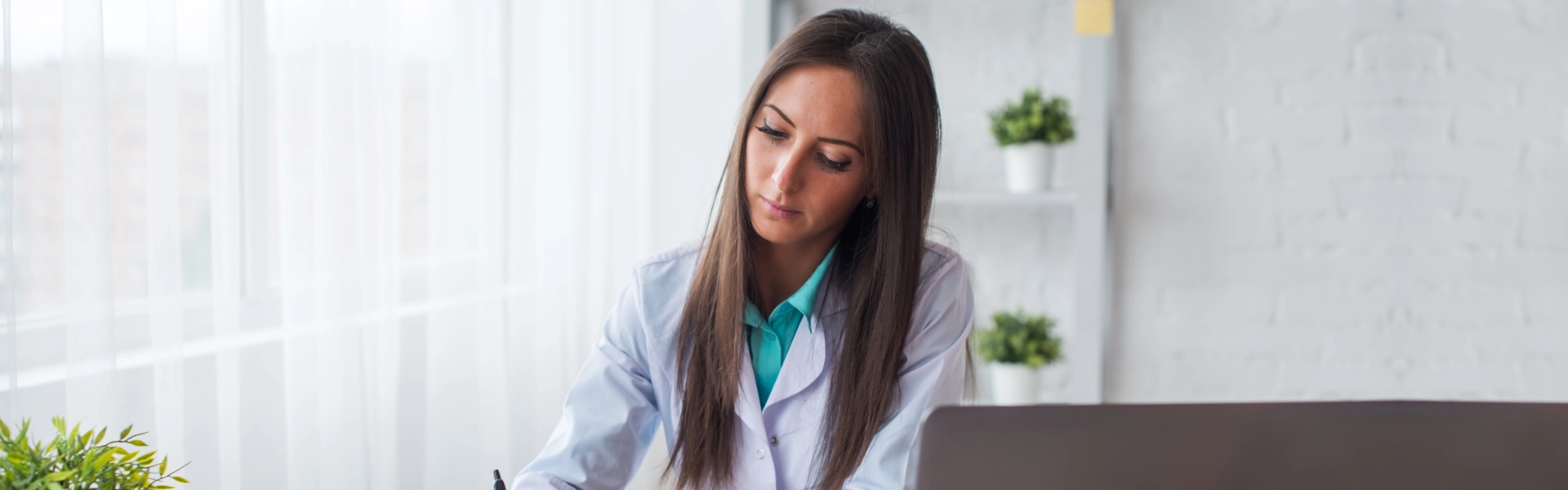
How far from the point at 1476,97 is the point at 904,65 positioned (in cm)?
169

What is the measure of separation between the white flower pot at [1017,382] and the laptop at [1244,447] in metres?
1.40

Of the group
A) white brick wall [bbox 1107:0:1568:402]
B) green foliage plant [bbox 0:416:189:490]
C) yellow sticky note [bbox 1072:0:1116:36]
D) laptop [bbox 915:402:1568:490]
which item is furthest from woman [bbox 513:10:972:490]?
white brick wall [bbox 1107:0:1568:402]

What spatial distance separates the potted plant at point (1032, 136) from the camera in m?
1.88

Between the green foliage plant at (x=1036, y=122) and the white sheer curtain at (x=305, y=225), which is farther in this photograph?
the green foliage plant at (x=1036, y=122)

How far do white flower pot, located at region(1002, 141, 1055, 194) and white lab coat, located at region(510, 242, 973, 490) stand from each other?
73 centimetres

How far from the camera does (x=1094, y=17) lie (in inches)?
74.2

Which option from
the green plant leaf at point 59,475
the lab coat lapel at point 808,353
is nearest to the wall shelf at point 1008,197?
the lab coat lapel at point 808,353

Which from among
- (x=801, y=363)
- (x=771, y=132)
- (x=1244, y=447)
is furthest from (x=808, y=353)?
(x=1244, y=447)

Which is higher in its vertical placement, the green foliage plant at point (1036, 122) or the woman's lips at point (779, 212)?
the green foliage plant at point (1036, 122)

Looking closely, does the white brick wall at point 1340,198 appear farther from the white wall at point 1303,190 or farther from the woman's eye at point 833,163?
the woman's eye at point 833,163

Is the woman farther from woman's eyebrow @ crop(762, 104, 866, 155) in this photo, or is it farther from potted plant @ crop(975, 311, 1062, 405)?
potted plant @ crop(975, 311, 1062, 405)

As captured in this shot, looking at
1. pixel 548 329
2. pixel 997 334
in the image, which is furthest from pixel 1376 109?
pixel 548 329

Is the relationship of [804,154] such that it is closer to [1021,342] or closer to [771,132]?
[771,132]

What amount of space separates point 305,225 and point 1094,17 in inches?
57.2
